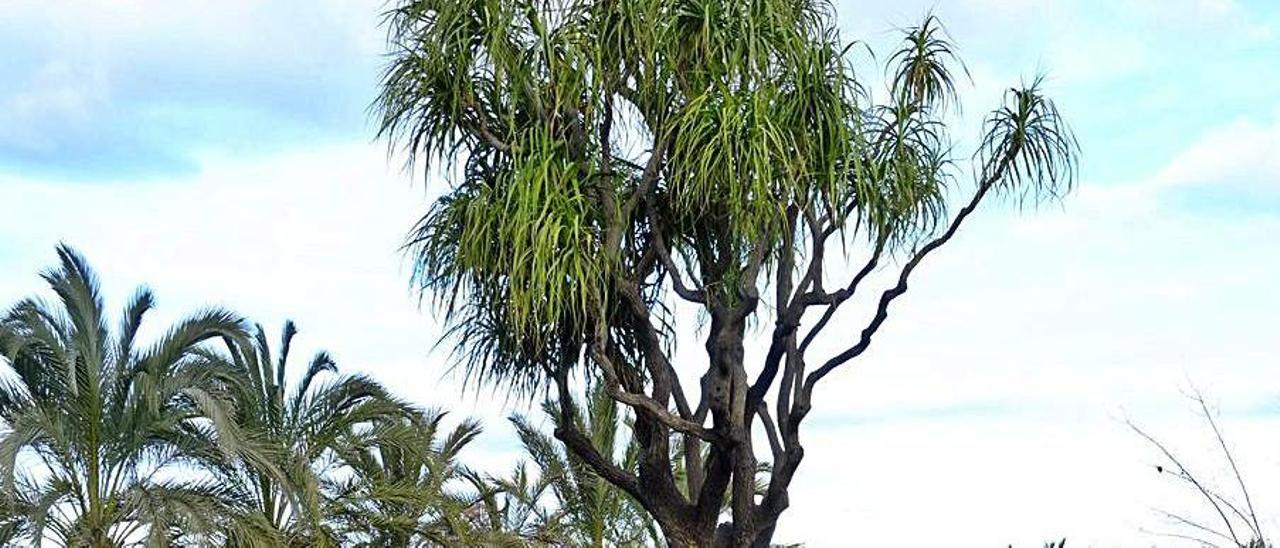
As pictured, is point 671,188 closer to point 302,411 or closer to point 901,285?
point 901,285

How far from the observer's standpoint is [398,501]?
18.7m

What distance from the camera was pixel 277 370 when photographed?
19500mm

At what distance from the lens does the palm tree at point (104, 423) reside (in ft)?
52.2

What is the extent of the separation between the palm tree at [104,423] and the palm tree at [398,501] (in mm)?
1964

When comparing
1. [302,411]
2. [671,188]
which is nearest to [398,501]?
[302,411]

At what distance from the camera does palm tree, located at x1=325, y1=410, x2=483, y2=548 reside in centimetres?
1858

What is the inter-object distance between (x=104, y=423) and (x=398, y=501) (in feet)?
11.3

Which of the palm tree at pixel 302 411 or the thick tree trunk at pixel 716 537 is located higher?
the palm tree at pixel 302 411

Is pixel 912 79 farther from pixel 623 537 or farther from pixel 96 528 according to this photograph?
pixel 623 537

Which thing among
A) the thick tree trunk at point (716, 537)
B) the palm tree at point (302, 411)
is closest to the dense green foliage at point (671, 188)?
the thick tree trunk at point (716, 537)

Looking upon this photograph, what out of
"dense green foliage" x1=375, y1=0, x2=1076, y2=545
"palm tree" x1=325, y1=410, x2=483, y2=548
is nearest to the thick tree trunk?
"dense green foliage" x1=375, y1=0, x2=1076, y2=545

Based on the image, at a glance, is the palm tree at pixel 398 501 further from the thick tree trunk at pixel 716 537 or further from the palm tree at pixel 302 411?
the thick tree trunk at pixel 716 537

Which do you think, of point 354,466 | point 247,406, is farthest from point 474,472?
point 247,406

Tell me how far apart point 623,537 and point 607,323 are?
9566mm
